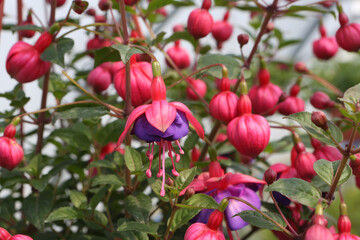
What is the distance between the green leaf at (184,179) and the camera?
577 mm

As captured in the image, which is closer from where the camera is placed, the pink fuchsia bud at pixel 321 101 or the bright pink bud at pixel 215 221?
the bright pink bud at pixel 215 221

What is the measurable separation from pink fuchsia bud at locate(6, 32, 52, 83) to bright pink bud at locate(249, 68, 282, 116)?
0.40m

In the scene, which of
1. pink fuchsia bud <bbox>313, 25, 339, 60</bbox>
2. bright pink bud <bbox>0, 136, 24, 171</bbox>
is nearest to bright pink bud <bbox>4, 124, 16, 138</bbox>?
bright pink bud <bbox>0, 136, 24, 171</bbox>

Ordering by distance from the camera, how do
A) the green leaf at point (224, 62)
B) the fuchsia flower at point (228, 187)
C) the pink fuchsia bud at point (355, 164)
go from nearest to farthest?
the pink fuchsia bud at point (355, 164) < the fuchsia flower at point (228, 187) < the green leaf at point (224, 62)

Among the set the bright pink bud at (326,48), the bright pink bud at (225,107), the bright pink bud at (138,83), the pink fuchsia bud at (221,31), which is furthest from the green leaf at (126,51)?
the bright pink bud at (326,48)

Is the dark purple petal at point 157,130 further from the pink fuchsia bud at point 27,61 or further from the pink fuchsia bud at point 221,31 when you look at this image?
the pink fuchsia bud at point 221,31

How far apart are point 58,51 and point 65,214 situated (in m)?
0.27

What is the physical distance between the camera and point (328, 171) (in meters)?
0.58

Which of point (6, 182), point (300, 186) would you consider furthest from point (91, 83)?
point (300, 186)

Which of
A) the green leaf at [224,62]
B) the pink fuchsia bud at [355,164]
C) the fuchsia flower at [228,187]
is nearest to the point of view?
the pink fuchsia bud at [355,164]

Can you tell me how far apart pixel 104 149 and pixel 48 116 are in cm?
15

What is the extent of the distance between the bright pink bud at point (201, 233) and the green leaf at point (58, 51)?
0.35m

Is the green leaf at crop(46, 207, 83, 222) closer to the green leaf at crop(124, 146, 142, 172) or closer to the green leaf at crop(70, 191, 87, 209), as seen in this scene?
the green leaf at crop(70, 191, 87, 209)

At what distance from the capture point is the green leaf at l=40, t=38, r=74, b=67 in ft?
2.40
